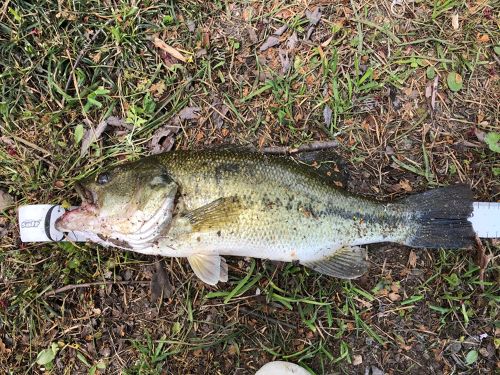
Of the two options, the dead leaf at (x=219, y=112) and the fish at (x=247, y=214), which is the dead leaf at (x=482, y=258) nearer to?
the fish at (x=247, y=214)

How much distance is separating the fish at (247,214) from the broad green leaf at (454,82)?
994mm

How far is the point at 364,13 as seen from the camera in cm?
383

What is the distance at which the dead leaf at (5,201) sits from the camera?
3751mm

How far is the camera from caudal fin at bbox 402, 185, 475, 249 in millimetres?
3432

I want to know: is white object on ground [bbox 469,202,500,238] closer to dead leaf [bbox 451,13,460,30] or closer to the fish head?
dead leaf [bbox 451,13,460,30]

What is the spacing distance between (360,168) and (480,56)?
5.11 feet

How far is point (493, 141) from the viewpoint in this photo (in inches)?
146

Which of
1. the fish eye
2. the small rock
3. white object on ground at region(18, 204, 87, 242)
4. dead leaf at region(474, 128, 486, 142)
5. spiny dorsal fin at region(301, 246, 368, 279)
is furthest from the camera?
dead leaf at region(474, 128, 486, 142)

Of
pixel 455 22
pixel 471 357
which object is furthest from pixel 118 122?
pixel 471 357

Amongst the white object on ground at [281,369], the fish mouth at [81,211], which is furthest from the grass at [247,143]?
the fish mouth at [81,211]

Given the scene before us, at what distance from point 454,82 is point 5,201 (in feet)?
14.2

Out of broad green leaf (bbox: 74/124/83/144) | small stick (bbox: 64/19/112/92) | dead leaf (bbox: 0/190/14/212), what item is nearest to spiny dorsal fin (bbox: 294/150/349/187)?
broad green leaf (bbox: 74/124/83/144)

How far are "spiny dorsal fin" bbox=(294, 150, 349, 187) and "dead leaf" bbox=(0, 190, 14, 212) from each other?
2674 millimetres

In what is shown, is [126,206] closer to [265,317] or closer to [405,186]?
[265,317]
